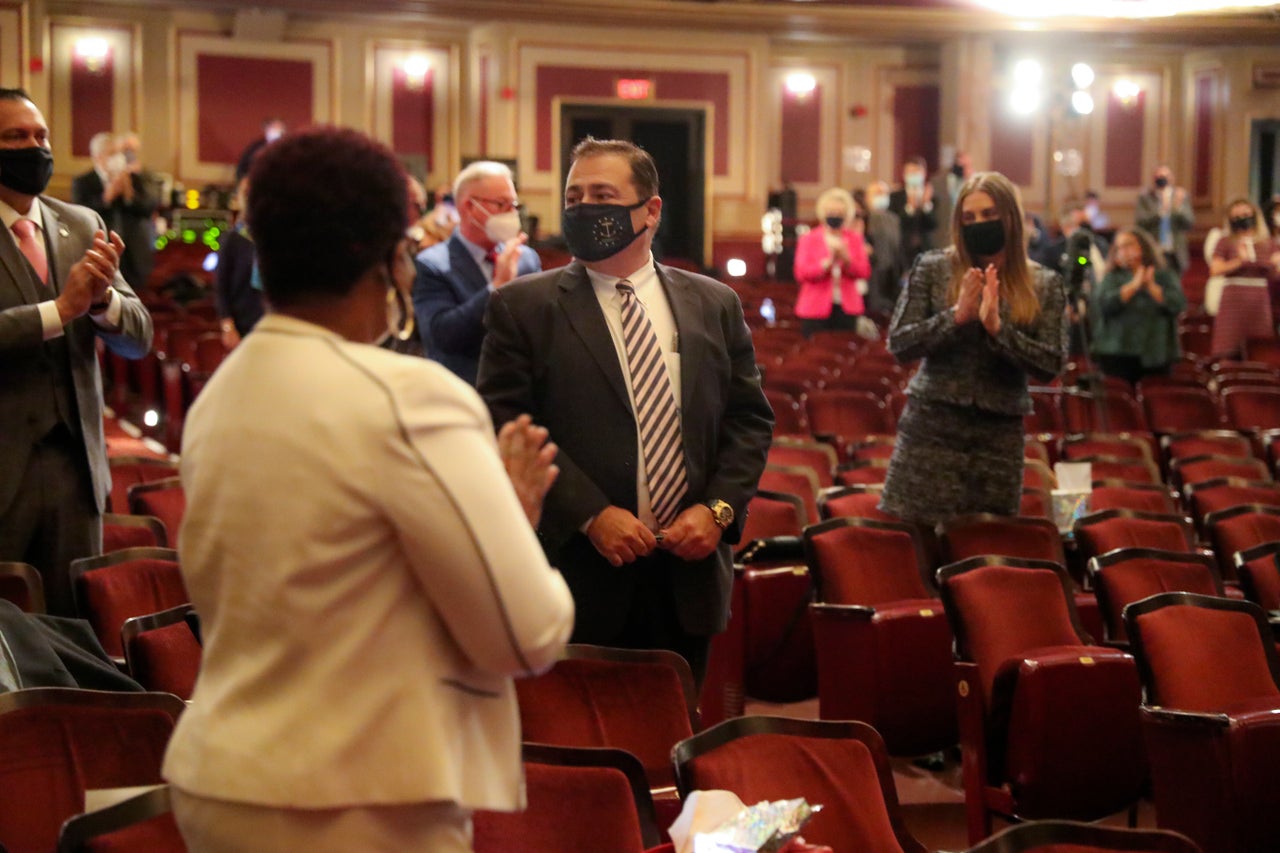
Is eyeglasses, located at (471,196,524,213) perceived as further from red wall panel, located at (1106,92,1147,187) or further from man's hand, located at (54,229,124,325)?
red wall panel, located at (1106,92,1147,187)

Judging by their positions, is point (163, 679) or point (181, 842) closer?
point (181, 842)

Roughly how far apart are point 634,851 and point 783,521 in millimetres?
2409

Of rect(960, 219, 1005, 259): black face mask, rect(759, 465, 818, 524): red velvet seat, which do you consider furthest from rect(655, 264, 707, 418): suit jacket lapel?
rect(759, 465, 818, 524): red velvet seat

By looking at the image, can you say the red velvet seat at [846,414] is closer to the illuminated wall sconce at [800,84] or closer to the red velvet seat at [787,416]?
the red velvet seat at [787,416]

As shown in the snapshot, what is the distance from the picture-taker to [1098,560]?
367cm

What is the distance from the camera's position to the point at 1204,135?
1725 centimetres

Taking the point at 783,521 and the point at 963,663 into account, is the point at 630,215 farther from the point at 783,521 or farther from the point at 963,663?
the point at 783,521

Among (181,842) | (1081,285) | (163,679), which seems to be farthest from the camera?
(1081,285)

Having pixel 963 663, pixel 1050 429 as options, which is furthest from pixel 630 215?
pixel 1050 429

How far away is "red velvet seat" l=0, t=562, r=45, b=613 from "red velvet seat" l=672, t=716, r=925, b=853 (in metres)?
1.41

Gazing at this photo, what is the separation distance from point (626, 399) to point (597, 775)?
0.76 m

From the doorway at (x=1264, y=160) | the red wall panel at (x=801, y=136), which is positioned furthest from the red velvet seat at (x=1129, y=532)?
the doorway at (x=1264, y=160)

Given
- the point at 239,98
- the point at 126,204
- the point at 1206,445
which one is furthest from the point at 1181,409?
the point at 239,98

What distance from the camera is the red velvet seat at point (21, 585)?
2.88 m
